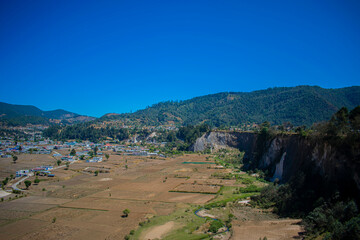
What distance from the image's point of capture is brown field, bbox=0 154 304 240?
25156 mm

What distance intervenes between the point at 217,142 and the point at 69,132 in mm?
97424

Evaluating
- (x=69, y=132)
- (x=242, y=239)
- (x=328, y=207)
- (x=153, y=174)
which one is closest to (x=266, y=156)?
(x=153, y=174)

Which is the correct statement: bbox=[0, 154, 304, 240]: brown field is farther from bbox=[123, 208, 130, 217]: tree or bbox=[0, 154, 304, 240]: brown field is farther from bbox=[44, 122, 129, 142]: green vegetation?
bbox=[44, 122, 129, 142]: green vegetation

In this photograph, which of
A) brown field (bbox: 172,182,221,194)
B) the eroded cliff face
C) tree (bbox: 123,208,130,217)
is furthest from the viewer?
brown field (bbox: 172,182,221,194)

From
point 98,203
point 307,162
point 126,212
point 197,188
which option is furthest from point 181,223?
point 307,162

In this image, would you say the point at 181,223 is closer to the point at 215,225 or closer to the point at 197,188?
the point at 215,225

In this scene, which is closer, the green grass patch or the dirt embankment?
the green grass patch

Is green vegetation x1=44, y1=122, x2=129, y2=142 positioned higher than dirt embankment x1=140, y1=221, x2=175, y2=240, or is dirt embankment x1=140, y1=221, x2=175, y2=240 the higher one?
green vegetation x1=44, y1=122, x2=129, y2=142

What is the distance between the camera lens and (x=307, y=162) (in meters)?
32.6

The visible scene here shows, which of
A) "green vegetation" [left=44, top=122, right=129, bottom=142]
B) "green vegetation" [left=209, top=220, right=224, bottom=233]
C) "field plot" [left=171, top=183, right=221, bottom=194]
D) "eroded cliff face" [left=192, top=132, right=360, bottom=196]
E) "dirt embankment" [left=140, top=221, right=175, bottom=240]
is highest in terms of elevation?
"green vegetation" [left=44, top=122, right=129, bottom=142]

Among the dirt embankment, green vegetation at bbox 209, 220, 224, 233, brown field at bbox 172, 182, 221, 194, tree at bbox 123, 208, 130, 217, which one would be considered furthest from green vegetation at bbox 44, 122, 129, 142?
green vegetation at bbox 209, 220, 224, 233

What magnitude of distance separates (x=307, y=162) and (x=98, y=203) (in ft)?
88.2

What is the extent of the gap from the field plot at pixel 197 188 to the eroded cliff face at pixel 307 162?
1045 centimetres

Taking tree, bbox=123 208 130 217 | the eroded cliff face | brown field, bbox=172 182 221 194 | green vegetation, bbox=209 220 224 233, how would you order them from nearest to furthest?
green vegetation, bbox=209 220 224 233
the eroded cliff face
tree, bbox=123 208 130 217
brown field, bbox=172 182 221 194
